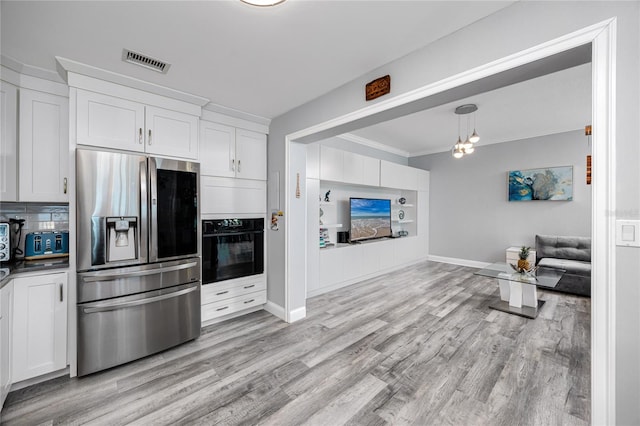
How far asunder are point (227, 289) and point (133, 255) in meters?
1.10

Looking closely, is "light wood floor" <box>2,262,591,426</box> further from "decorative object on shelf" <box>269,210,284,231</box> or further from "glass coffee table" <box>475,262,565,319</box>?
"decorative object on shelf" <box>269,210,284,231</box>

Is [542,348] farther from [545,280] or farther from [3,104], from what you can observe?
[3,104]

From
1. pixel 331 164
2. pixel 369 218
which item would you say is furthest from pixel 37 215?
pixel 369 218

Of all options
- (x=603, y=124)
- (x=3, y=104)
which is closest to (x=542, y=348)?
(x=603, y=124)

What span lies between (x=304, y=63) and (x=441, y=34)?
1.01m

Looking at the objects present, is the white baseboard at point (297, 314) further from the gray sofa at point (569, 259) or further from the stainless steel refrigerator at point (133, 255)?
the gray sofa at point (569, 259)

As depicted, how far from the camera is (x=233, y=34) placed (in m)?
1.79

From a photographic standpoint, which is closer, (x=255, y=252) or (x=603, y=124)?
(x=603, y=124)

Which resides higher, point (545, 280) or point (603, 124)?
point (603, 124)

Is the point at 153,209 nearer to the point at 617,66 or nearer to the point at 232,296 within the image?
the point at 232,296

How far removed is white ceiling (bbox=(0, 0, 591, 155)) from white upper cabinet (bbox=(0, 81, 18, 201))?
0.29 metres

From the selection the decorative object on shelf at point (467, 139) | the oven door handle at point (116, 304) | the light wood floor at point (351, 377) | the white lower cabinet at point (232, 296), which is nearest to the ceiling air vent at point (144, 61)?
the oven door handle at point (116, 304)

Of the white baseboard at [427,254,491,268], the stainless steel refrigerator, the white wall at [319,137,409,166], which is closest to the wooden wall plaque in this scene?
the stainless steel refrigerator

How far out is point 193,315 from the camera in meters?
2.67
